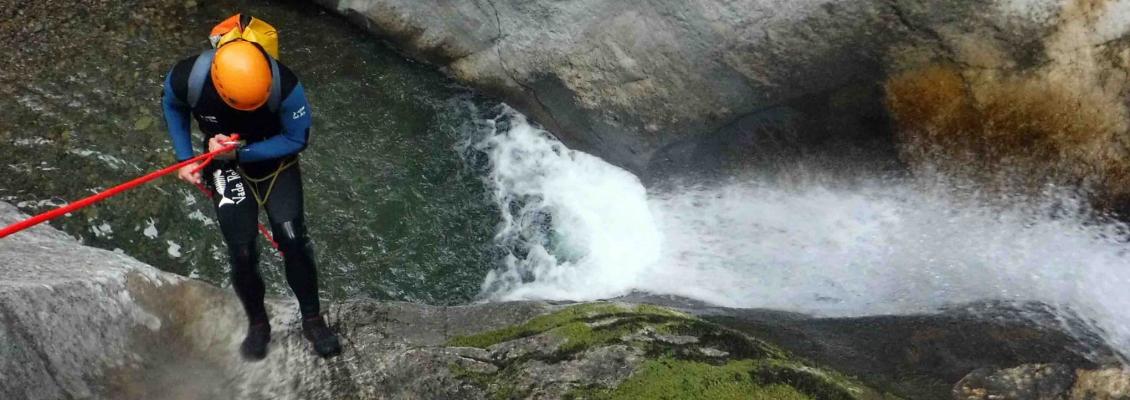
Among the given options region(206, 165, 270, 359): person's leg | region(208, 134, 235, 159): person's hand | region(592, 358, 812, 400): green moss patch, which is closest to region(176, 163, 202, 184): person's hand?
region(208, 134, 235, 159): person's hand

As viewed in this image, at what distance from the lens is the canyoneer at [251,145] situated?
4137mm

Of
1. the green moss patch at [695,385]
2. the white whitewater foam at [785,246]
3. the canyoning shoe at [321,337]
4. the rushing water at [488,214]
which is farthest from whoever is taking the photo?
the rushing water at [488,214]

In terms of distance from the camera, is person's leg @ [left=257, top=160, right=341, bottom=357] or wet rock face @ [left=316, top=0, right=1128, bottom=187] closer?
person's leg @ [left=257, top=160, right=341, bottom=357]

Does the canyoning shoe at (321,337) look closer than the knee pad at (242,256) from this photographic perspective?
No

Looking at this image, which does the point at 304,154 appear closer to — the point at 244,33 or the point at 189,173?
the point at 189,173

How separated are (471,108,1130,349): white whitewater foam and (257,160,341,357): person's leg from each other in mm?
2929

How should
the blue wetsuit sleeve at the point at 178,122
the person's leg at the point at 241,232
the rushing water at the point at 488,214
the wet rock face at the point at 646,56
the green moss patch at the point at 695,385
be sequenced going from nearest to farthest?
the green moss patch at the point at 695,385
the blue wetsuit sleeve at the point at 178,122
the person's leg at the point at 241,232
the rushing water at the point at 488,214
the wet rock face at the point at 646,56

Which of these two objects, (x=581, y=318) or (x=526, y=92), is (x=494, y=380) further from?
(x=526, y=92)

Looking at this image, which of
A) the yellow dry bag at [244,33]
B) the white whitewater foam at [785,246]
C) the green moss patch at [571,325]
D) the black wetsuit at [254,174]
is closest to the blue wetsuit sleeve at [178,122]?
the black wetsuit at [254,174]

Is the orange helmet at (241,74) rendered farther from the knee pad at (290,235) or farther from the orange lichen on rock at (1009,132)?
the orange lichen on rock at (1009,132)

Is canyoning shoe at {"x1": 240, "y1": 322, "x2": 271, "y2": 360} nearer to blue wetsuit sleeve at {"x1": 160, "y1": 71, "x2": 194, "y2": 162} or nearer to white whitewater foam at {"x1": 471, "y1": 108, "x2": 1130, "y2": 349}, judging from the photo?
blue wetsuit sleeve at {"x1": 160, "y1": 71, "x2": 194, "y2": 162}

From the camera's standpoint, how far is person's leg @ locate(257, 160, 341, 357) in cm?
468

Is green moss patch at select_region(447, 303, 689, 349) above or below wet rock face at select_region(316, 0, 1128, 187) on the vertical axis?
below

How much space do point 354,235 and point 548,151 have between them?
2.85m
